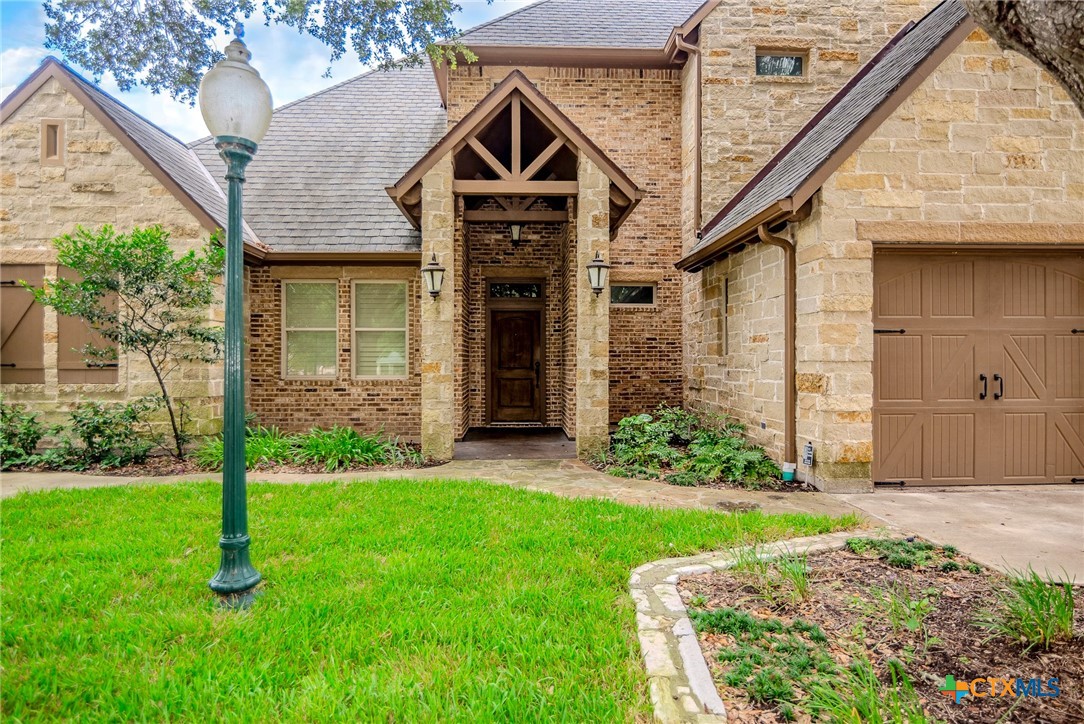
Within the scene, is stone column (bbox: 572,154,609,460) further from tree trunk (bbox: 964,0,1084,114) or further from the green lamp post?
tree trunk (bbox: 964,0,1084,114)

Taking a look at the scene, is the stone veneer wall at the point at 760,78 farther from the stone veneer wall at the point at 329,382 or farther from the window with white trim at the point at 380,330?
the window with white trim at the point at 380,330

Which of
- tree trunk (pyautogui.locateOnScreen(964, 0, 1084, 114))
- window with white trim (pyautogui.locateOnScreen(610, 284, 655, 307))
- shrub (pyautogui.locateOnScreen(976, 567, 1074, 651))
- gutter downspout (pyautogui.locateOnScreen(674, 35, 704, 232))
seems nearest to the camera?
tree trunk (pyautogui.locateOnScreen(964, 0, 1084, 114))

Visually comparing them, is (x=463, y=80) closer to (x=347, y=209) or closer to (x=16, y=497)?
(x=347, y=209)

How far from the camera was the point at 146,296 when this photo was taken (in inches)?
278

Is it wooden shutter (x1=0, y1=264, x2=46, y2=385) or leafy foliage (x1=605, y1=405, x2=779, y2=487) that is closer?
leafy foliage (x1=605, y1=405, x2=779, y2=487)

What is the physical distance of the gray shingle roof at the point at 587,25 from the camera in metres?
10.5

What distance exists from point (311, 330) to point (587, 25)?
8445mm

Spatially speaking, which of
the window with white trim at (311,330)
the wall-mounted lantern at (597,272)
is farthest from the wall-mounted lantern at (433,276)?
the window with white trim at (311,330)

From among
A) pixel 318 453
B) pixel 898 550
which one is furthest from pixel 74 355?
pixel 898 550

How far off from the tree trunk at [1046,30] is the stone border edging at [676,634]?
267 centimetres

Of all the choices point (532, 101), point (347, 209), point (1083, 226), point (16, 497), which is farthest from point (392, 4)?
point (1083, 226)

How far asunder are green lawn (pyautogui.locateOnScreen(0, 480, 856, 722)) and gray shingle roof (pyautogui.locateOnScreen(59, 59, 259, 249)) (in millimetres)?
4875

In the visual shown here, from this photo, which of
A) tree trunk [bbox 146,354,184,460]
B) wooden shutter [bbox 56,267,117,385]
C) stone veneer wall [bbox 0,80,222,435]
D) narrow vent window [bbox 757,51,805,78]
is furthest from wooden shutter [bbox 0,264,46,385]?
narrow vent window [bbox 757,51,805,78]

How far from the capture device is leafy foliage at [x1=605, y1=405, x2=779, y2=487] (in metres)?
6.38
